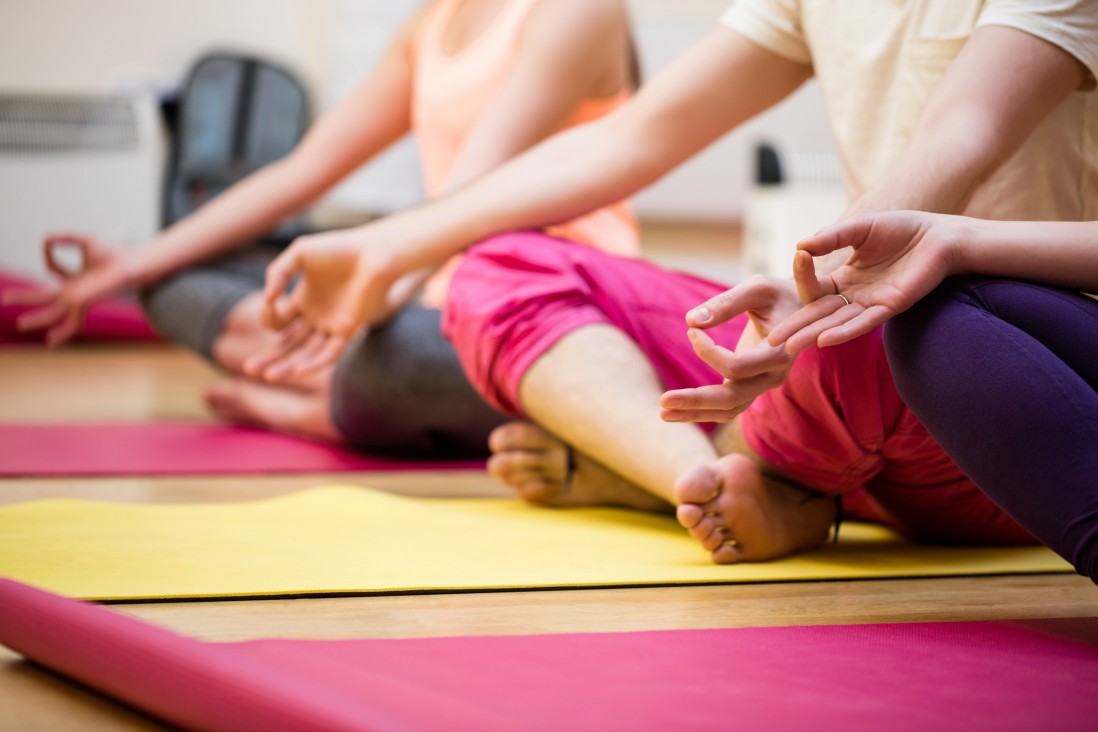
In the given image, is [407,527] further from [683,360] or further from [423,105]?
[423,105]

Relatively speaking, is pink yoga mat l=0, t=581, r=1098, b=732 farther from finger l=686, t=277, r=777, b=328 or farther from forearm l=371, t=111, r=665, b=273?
forearm l=371, t=111, r=665, b=273

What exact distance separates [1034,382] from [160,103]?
11.7 feet

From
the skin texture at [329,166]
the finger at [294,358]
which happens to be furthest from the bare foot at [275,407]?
the finger at [294,358]

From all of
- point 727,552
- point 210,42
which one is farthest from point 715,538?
point 210,42

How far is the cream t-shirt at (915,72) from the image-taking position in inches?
36.2

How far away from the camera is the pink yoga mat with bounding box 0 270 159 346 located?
10.6 ft

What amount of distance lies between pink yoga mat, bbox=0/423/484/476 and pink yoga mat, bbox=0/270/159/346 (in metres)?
1.53

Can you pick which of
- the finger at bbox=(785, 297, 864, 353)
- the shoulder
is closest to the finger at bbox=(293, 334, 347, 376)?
the shoulder

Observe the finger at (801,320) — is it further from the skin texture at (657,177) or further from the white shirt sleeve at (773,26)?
the white shirt sleeve at (773,26)

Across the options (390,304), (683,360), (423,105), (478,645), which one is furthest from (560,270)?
(423,105)

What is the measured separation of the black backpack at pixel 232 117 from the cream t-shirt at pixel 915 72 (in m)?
2.76

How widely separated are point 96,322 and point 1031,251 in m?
3.04

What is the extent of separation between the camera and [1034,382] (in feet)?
2.46

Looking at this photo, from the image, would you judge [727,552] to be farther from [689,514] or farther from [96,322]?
[96,322]
